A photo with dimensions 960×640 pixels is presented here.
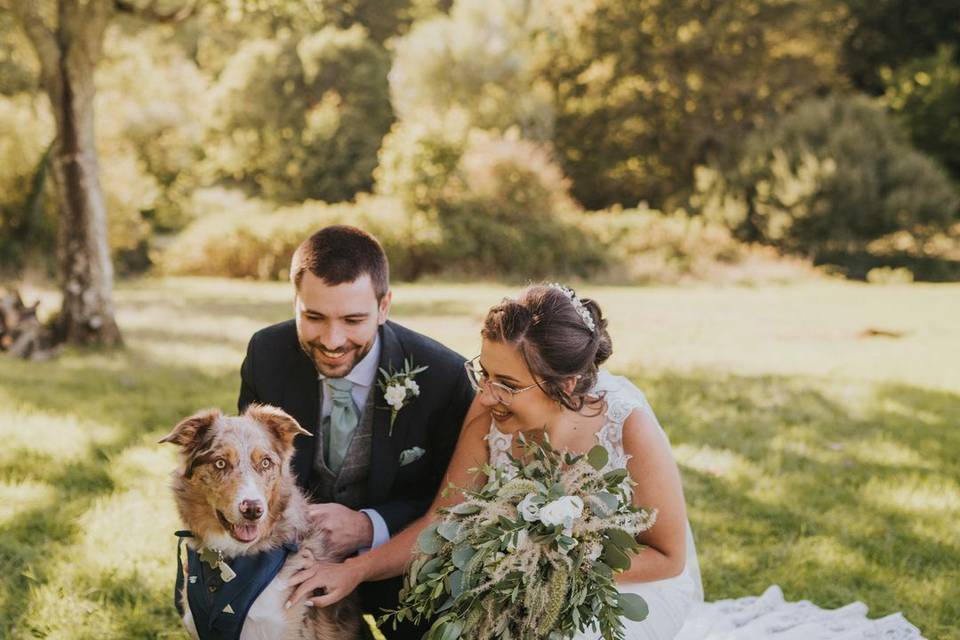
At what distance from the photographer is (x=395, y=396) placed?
3281 mm

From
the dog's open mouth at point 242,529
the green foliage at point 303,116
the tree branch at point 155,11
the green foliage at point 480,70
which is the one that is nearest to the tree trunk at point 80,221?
the tree branch at point 155,11

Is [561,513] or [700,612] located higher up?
[561,513]

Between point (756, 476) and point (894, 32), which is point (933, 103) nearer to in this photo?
point (894, 32)

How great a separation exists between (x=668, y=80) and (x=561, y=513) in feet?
84.1

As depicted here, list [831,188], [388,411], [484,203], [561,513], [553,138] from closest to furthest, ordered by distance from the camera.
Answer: [561,513], [388,411], [484,203], [831,188], [553,138]

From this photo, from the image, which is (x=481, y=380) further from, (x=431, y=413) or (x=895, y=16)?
(x=895, y=16)

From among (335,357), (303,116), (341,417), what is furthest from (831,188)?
(335,357)

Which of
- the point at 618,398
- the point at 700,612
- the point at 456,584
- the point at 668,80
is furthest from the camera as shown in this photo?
the point at 668,80

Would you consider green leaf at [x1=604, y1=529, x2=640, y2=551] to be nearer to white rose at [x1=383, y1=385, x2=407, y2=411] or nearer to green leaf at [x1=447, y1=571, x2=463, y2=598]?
green leaf at [x1=447, y1=571, x2=463, y2=598]

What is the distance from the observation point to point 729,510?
16.9ft

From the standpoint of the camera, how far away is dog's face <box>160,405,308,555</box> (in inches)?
106

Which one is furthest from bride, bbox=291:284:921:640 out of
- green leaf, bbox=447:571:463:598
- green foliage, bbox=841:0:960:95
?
green foliage, bbox=841:0:960:95

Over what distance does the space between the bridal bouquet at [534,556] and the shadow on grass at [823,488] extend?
2.02 metres

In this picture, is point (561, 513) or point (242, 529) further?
point (242, 529)
